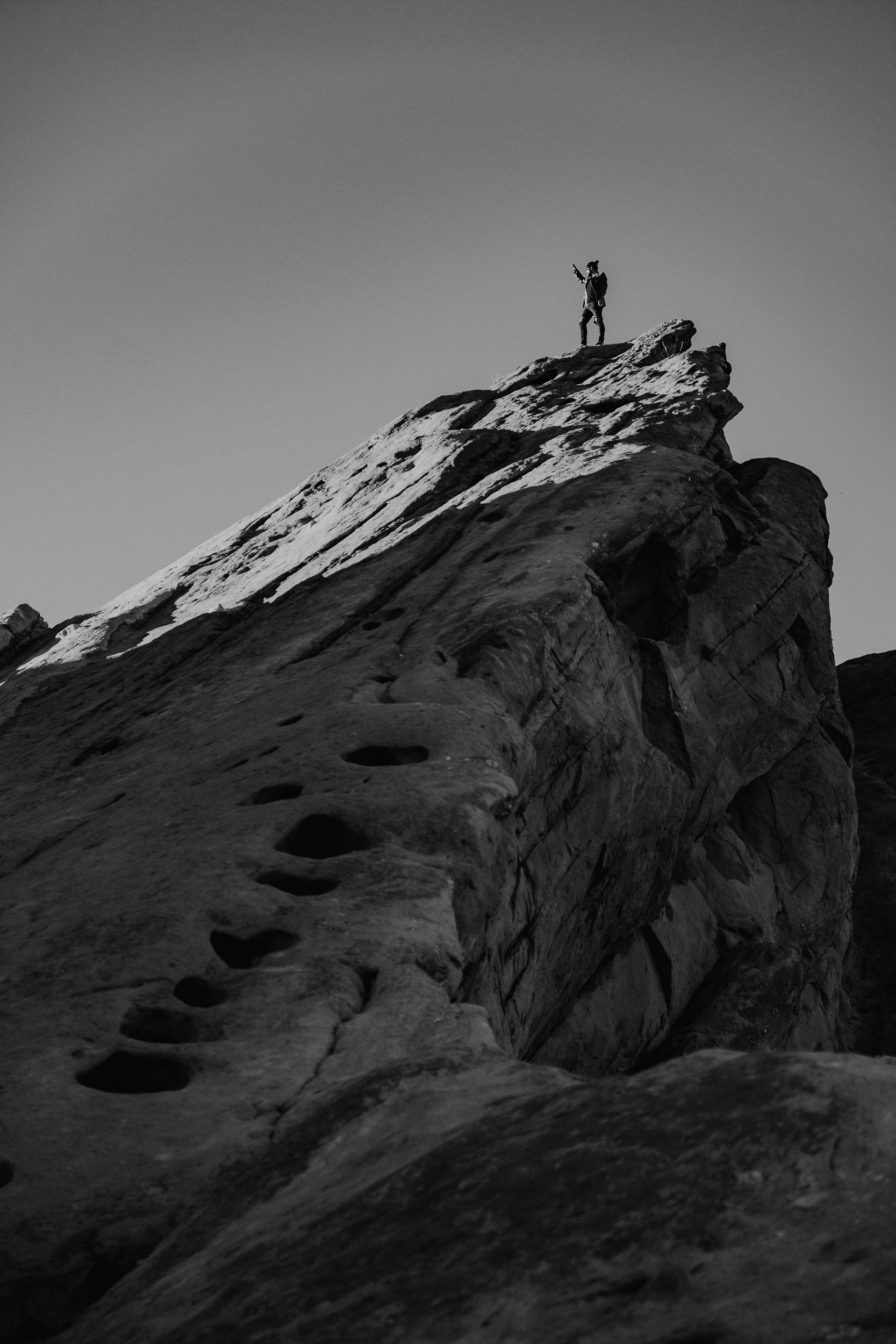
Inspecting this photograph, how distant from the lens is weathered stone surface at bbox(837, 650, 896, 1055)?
29266mm

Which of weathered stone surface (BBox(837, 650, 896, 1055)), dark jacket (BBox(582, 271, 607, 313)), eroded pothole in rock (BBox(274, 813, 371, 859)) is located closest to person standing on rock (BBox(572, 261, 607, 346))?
dark jacket (BBox(582, 271, 607, 313))

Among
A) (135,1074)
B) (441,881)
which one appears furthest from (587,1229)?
(441,881)

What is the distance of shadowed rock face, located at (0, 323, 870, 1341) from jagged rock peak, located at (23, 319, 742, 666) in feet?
0.58

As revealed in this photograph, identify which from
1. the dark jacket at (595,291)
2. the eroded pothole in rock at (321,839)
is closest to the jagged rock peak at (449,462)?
the dark jacket at (595,291)

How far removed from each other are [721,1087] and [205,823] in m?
8.94

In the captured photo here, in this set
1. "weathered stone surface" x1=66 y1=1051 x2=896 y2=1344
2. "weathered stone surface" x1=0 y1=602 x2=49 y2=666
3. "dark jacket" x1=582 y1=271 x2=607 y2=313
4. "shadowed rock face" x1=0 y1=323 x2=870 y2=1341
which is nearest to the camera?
"weathered stone surface" x1=66 y1=1051 x2=896 y2=1344

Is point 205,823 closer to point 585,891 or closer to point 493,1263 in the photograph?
point 585,891

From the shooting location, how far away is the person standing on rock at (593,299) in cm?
3928

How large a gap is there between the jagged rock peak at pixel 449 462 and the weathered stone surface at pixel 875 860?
10.4 meters

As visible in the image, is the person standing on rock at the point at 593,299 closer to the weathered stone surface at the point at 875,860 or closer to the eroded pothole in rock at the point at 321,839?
the weathered stone surface at the point at 875,860

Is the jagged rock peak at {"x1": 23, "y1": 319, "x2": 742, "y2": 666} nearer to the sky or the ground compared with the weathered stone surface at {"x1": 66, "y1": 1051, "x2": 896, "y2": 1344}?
nearer to the sky

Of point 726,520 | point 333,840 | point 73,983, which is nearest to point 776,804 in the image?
point 726,520

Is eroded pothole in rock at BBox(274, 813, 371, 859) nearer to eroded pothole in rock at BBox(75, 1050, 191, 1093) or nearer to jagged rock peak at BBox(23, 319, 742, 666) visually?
eroded pothole in rock at BBox(75, 1050, 191, 1093)

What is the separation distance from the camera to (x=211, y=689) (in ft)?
70.9
